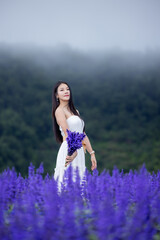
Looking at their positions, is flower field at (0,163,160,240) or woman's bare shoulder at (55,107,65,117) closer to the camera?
flower field at (0,163,160,240)

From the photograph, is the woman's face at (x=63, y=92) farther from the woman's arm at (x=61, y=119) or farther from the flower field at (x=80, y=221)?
the flower field at (x=80, y=221)

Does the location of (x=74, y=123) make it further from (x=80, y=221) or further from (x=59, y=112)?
(x=80, y=221)

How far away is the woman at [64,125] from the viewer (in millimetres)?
5275

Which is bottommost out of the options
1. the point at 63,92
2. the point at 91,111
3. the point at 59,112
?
Result: the point at 59,112

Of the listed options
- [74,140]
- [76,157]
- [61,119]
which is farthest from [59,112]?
[74,140]

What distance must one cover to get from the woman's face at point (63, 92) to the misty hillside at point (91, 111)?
912 inches

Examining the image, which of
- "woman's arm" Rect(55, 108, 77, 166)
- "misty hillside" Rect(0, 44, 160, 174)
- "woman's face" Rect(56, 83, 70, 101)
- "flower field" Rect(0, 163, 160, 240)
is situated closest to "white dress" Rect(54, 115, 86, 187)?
"woman's arm" Rect(55, 108, 77, 166)

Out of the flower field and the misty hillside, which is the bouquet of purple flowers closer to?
the flower field

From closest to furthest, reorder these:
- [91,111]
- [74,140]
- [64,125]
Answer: [74,140]
[64,125]
[91,111]

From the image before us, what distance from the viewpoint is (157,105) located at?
41.9 meters

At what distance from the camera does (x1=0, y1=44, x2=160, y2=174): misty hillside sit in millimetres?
35875

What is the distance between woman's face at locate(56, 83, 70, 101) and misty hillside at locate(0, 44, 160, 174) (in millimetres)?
23167

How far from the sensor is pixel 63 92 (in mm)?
5711

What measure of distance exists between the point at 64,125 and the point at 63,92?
659mm
